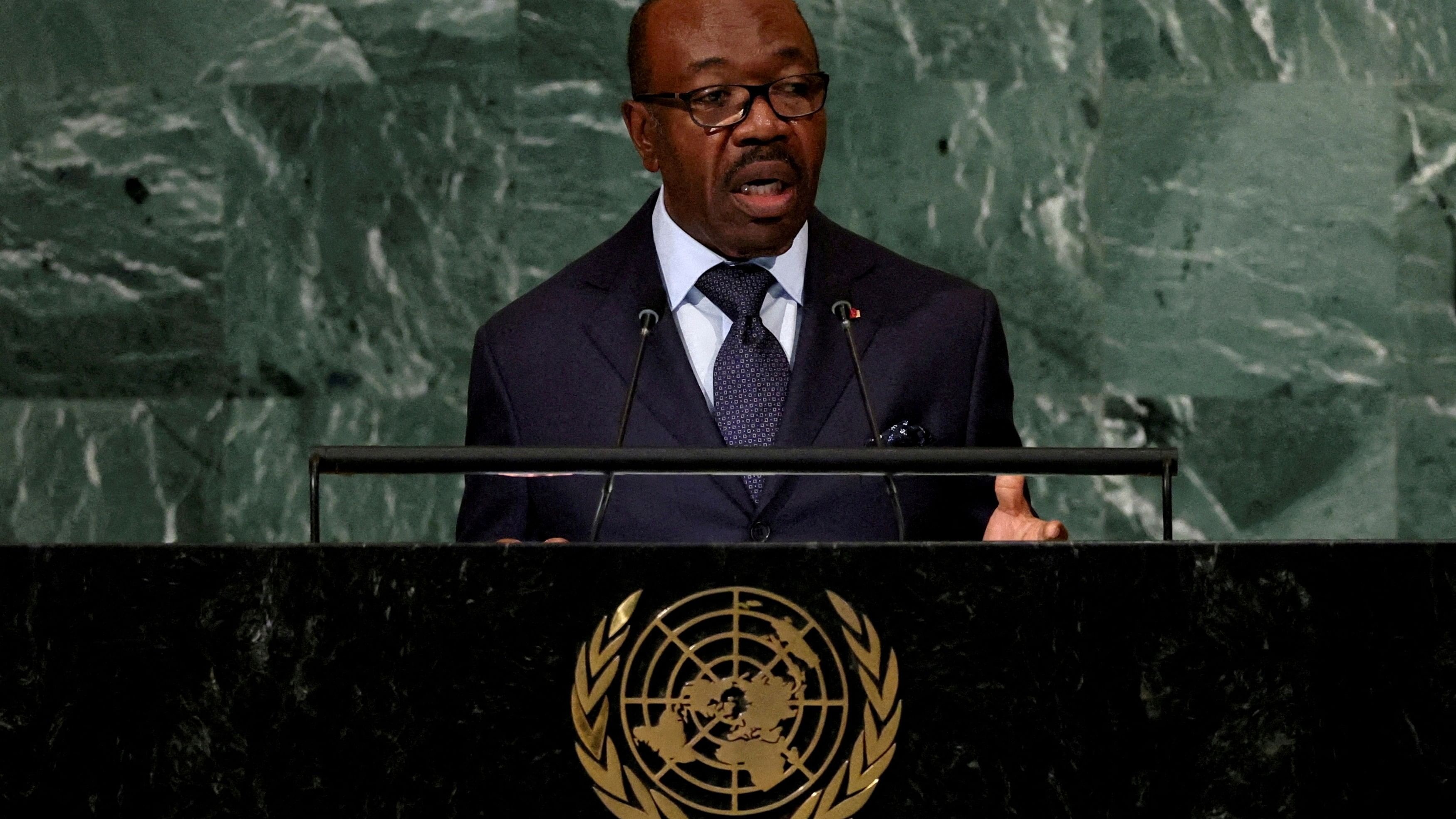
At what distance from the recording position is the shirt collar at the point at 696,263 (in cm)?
273

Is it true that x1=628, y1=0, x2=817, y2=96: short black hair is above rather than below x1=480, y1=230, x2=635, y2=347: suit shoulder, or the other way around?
above

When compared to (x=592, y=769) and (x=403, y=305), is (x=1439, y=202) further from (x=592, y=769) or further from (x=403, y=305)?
(x=592, y=769)

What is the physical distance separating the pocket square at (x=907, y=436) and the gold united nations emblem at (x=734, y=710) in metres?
0.66

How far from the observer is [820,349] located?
104 inches

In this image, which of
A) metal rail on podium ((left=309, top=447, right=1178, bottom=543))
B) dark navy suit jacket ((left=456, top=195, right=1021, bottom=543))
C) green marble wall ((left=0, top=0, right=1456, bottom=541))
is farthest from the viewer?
green marble wall ((left=0, top=0, right=1456, bottom=541))

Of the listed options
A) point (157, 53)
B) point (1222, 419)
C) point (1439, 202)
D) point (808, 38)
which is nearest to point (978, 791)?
point (808, 38)

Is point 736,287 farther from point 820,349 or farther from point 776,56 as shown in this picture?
point 776,56

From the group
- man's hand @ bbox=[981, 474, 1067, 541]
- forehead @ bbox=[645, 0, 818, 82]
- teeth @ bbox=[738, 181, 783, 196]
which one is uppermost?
forehead @ bbox=[645, 0, 818, 82]

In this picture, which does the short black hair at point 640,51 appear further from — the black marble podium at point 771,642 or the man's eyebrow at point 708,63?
the black marble podium at point 771,642

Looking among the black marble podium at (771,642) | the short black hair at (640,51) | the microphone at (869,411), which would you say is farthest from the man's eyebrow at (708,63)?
the black marble podium at (771,642)

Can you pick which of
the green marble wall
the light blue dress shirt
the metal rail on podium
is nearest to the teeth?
the light blue dress shirt

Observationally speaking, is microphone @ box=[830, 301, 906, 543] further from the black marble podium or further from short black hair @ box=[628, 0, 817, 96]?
short black hair @ box=[628, 0, 817, 96]

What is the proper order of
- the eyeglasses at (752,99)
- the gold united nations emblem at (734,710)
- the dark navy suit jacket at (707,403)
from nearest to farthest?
the gold united nations emblem at (734,710), the dark navy suit jacket at (707,403), the eyeglasses at (752,99)

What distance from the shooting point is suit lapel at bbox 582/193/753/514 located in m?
2.56
